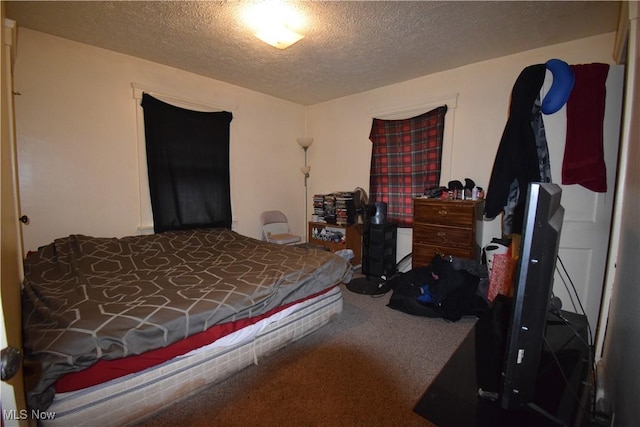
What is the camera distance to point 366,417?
4.48 ft

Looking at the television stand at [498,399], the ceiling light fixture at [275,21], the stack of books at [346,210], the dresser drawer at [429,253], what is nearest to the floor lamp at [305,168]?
the stack of books at [346,210]

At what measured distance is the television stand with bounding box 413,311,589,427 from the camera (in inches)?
40.3

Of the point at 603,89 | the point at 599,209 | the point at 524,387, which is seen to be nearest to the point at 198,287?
the point at 524,387

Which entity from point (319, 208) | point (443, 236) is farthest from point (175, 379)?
point (319, 208)

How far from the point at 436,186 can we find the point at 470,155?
0.47 metres

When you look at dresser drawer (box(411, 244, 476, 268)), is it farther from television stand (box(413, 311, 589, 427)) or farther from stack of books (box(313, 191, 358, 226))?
television stand (box(413, 311, 589, 427))

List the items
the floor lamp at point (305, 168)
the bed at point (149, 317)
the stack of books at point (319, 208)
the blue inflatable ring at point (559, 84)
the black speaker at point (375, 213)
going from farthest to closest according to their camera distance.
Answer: the floor lamp at point (305, 168) < the stack of books at point (319, 208) < the black speaker at point (375, 213) < the blue inflatable ring at point (559, 84) < the bed at point (149, 317)

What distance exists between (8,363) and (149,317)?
2.91 feet

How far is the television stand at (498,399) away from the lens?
3.36 ft

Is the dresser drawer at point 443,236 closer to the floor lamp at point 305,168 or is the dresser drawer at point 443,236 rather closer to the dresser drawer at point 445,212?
the dresser drawer at point 445,212

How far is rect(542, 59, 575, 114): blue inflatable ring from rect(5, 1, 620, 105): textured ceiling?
49 cm

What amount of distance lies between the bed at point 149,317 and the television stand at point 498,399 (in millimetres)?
985

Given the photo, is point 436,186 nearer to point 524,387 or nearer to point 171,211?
point 524,387

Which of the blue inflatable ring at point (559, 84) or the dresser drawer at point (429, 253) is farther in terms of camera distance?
the dresser drawer at point (429, 253)
